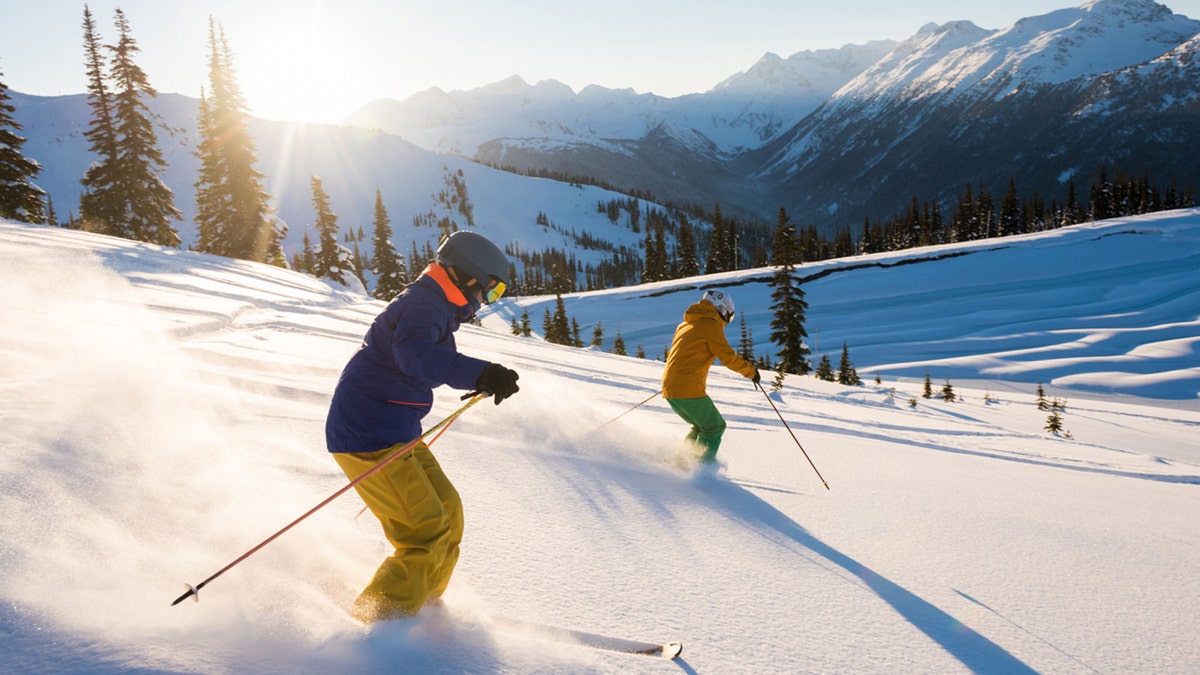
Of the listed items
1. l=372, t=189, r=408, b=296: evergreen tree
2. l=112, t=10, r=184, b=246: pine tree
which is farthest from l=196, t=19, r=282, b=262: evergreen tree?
l=372, t=189, r=408, b=296: evergreen tree

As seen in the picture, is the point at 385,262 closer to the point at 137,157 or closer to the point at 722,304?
the point at 137,157

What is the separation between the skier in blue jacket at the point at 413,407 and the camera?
2633 mm

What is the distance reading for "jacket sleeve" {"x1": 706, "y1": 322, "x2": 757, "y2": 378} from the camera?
17.8 ft

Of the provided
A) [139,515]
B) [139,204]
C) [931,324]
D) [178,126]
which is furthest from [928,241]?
[178,126]

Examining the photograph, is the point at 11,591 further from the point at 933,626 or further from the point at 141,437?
the point at 933,626

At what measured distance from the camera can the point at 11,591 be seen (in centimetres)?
204

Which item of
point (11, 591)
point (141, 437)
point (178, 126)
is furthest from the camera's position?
point (178, 126)

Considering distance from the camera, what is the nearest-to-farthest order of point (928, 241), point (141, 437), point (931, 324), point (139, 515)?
point (139, 515)
point (141, 437)
point (931, 324)
point (928, 241)

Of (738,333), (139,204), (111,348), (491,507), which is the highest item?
(139,204)

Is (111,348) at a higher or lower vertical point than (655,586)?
higher

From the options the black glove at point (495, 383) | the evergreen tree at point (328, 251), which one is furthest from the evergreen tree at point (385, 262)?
the black glove at point (495, 383)

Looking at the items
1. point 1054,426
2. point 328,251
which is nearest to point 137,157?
point 328,251

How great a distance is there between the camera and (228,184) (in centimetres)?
3167

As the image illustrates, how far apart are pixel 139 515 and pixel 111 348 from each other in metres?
3.64
